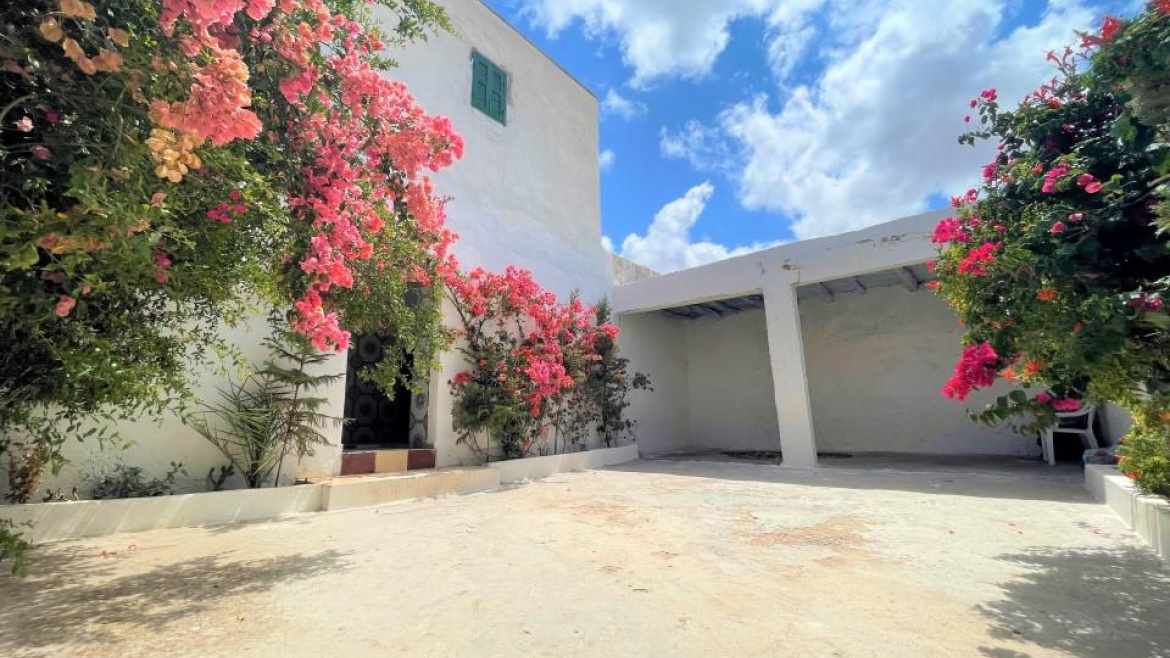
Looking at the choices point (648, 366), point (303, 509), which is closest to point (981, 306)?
point (303, 509)

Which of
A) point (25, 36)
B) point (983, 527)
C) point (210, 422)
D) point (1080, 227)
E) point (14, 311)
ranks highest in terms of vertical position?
point (25, 36)

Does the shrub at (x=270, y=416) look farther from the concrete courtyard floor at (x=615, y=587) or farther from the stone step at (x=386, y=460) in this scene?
the concrete courtyard floor at (x=615, y=587)

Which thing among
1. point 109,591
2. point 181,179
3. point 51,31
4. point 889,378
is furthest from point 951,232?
point 889,378

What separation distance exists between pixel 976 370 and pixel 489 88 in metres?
7.67

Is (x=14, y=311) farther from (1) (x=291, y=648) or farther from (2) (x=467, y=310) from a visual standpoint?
(2) (x=467, y=310)

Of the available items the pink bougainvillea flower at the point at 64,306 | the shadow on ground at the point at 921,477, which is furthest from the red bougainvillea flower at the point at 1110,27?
the shadow on ground at the point at 921,477

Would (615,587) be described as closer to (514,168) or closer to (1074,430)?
(514,168)

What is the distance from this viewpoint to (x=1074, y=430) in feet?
21.4

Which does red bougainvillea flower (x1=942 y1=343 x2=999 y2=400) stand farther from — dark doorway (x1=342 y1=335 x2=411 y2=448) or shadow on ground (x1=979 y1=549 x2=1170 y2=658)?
dark doorway (x1=342 y1=335 x2=411 y2=448)

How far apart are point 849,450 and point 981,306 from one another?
7956 millimetres

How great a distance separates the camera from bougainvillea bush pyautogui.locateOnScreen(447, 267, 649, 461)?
647 cm

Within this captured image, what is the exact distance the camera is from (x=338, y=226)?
236 centimetres

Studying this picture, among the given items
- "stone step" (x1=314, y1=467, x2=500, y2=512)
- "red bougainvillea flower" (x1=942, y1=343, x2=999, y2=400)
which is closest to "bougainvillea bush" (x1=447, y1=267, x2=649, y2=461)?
"stone step" (x1=314, y1=467, x2=500, y2=512)

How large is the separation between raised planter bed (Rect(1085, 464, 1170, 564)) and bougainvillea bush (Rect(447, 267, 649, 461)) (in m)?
5.19
